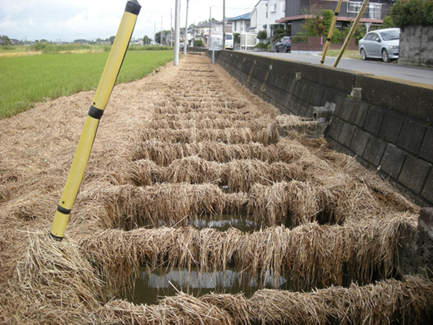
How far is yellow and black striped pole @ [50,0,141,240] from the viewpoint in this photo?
2213mm

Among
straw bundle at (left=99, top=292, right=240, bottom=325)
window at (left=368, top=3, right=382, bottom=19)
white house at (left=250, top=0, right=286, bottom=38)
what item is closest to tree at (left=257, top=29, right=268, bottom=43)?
white house at (left=250, top=0, right=286, bottom=38)

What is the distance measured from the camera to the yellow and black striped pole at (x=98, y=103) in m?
2.21

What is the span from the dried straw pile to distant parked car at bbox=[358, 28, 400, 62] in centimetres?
1375

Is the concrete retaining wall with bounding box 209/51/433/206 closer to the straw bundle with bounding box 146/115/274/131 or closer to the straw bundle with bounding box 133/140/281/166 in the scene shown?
the straw bundle with bounding box 146/115/274/131

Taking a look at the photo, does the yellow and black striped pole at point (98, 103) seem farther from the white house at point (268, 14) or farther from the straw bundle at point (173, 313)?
the white house at point (268, 14)

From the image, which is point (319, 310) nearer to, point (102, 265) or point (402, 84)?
point (102, 265)

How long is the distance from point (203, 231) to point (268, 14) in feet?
172

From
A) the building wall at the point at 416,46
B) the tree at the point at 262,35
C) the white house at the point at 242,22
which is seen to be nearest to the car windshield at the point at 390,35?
the building wall at the point at 416,46

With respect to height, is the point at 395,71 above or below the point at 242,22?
below

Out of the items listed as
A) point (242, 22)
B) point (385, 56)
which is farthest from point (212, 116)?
point (242, 22)

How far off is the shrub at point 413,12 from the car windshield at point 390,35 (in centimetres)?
169

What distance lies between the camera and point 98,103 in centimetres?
228

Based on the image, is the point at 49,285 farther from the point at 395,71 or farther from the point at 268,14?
the point at 268,14

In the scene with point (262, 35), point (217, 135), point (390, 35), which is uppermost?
point (262, 35)
